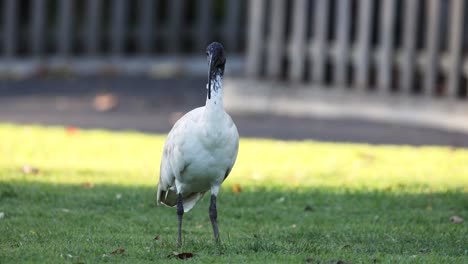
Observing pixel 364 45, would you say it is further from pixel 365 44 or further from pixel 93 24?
pixel 93 24

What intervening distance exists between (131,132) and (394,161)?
3850 millimetres

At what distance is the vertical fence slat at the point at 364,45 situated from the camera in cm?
1420

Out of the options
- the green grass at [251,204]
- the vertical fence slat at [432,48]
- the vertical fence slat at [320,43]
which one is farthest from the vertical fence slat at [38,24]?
the vertical fence slat at [432,48]

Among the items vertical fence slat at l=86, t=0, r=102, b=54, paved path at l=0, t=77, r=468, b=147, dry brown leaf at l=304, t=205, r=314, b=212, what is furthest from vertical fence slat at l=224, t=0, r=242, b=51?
dry brown leaf at l=304, t=205, r=314, b=212

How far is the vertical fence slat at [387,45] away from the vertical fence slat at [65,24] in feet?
20.8

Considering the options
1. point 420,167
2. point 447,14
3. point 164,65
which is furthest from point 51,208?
point 164,65

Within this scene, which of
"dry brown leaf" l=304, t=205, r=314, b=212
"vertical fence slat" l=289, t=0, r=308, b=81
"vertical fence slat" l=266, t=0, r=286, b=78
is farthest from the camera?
"vertical fence slat" l=266, t=0, r=286, b=78

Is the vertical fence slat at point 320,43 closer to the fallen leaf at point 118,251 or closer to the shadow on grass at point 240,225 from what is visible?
the shadow on grass at point 240,225

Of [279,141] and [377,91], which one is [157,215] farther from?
[377,91]

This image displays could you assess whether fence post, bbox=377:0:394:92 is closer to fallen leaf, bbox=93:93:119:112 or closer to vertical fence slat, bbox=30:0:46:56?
fallen leaf, bbox=93:93:119:112

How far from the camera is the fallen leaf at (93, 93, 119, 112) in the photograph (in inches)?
599

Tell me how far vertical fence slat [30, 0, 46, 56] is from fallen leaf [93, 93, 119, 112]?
8.63 ft

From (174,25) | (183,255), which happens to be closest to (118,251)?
(183,255)

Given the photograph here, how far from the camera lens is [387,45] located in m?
14.0
